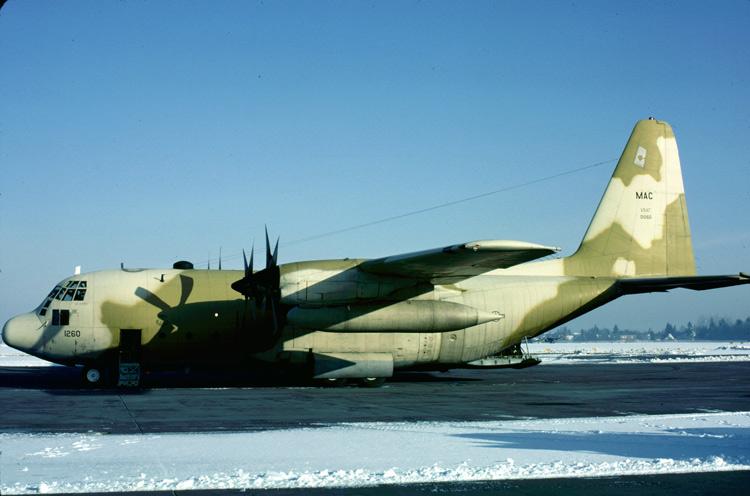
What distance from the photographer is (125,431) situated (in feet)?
45.8

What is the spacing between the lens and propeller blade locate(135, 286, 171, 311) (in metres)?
25.0

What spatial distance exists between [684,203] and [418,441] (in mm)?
21152

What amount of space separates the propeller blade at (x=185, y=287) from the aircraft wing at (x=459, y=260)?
20.2ft

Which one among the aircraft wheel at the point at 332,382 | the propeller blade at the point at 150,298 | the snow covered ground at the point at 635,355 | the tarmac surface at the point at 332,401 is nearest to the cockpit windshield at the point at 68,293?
the propeller blade at the point at 150,298

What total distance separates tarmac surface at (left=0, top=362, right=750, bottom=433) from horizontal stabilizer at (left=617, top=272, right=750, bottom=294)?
11.0 feet

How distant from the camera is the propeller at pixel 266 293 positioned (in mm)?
23594

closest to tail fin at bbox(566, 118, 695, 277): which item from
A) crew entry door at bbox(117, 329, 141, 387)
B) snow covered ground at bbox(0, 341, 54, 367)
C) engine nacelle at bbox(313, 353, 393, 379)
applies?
engine nacelle at bbox(313, 353, 393, 379)

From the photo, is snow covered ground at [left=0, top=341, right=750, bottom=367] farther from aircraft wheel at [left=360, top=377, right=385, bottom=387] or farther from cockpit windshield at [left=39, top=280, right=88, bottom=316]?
aircraft wheel at [left=360, top=377, right=385, bottom=387]

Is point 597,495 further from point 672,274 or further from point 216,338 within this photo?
point 672,274

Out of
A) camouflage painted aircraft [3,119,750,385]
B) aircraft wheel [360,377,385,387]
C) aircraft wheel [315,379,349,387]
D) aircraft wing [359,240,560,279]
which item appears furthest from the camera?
aircraft wheel [315,379,349,387]

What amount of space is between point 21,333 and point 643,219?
73.8 feet

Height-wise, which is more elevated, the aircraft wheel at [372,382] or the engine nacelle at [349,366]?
the engine nacelle at [349,366]

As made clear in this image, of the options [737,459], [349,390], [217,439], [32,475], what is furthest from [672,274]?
[32,475]

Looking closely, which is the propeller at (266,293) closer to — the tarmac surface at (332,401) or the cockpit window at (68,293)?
the tarmac surface at (332,401)
